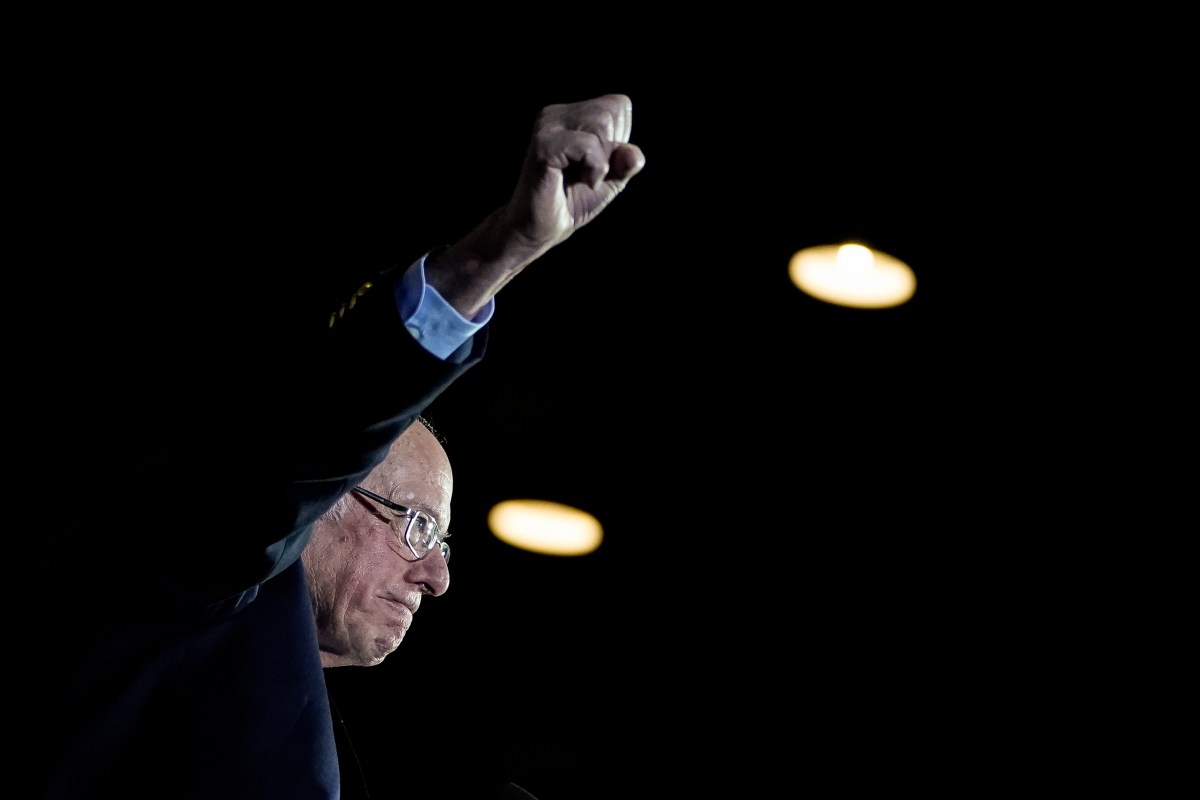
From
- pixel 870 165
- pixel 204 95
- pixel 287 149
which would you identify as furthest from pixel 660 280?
pixel 204 95

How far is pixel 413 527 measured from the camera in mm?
2322

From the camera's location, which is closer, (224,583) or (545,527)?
(224,583)

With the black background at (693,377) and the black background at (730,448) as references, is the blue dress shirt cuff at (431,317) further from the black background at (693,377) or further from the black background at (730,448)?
the black background at (730,448)

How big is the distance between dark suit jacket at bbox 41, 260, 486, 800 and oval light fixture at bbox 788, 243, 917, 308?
1677 millimetres

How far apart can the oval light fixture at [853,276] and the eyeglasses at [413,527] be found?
3.80 ft

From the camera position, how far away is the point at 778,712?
527 cm

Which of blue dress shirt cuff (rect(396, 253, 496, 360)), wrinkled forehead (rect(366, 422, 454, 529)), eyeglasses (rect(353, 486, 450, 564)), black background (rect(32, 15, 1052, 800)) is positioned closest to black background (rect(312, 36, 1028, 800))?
black background (rect(32, 15, 1052, 800))

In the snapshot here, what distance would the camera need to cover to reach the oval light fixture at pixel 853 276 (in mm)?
2754

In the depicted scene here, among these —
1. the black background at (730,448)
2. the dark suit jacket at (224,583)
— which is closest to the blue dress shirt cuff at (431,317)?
the dark suit jacket at (224,583)

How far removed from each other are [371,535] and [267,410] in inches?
44.2

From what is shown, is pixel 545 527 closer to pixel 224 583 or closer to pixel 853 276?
pixel 853 276

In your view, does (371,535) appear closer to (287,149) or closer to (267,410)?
(287,149)

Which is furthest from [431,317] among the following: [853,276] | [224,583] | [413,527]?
[853,276]

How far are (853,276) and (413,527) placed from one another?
129 cm
